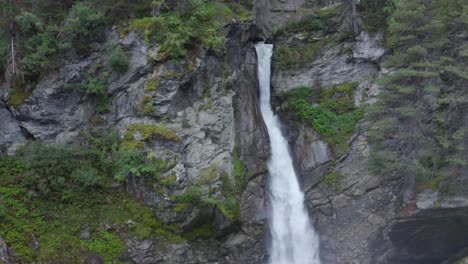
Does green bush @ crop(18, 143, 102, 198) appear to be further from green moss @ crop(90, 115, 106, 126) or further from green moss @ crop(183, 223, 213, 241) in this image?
→ green moss @ crop(183, 223, 213, 241)

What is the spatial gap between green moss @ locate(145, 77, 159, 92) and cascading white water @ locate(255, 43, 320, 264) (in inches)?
244

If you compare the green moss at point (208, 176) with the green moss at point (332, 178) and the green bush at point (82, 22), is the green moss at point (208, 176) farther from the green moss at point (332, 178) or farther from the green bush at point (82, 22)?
the green bush at point (82, 22)

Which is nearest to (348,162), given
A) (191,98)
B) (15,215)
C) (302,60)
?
(302,60)

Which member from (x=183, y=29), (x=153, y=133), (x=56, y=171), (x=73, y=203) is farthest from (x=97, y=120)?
(x=183, y=29)

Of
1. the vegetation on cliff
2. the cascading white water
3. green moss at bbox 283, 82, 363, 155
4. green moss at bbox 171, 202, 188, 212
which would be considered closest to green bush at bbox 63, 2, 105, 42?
green moss at bbox 171, 202, 188, 212

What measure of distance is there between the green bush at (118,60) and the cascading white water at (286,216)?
24.8 ft

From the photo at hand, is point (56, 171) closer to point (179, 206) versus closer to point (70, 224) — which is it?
point (70, 224)

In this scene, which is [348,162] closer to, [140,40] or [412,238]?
[412,238]

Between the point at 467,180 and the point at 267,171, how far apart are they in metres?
8.17

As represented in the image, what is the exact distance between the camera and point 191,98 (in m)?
18.2

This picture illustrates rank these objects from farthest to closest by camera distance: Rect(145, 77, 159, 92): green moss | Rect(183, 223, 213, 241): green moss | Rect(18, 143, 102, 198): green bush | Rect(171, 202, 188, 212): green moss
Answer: Rect(145, 77, 159, 92): green moss, Rect(183, 223, 213, 241): green moss, Rect(171, 202, 188, 212): green moss, Rect(18, 143, 102, 198): green bush

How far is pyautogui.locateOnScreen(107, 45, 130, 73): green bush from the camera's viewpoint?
58.9 feet

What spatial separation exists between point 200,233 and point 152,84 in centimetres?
656

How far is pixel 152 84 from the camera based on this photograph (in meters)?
17.8
